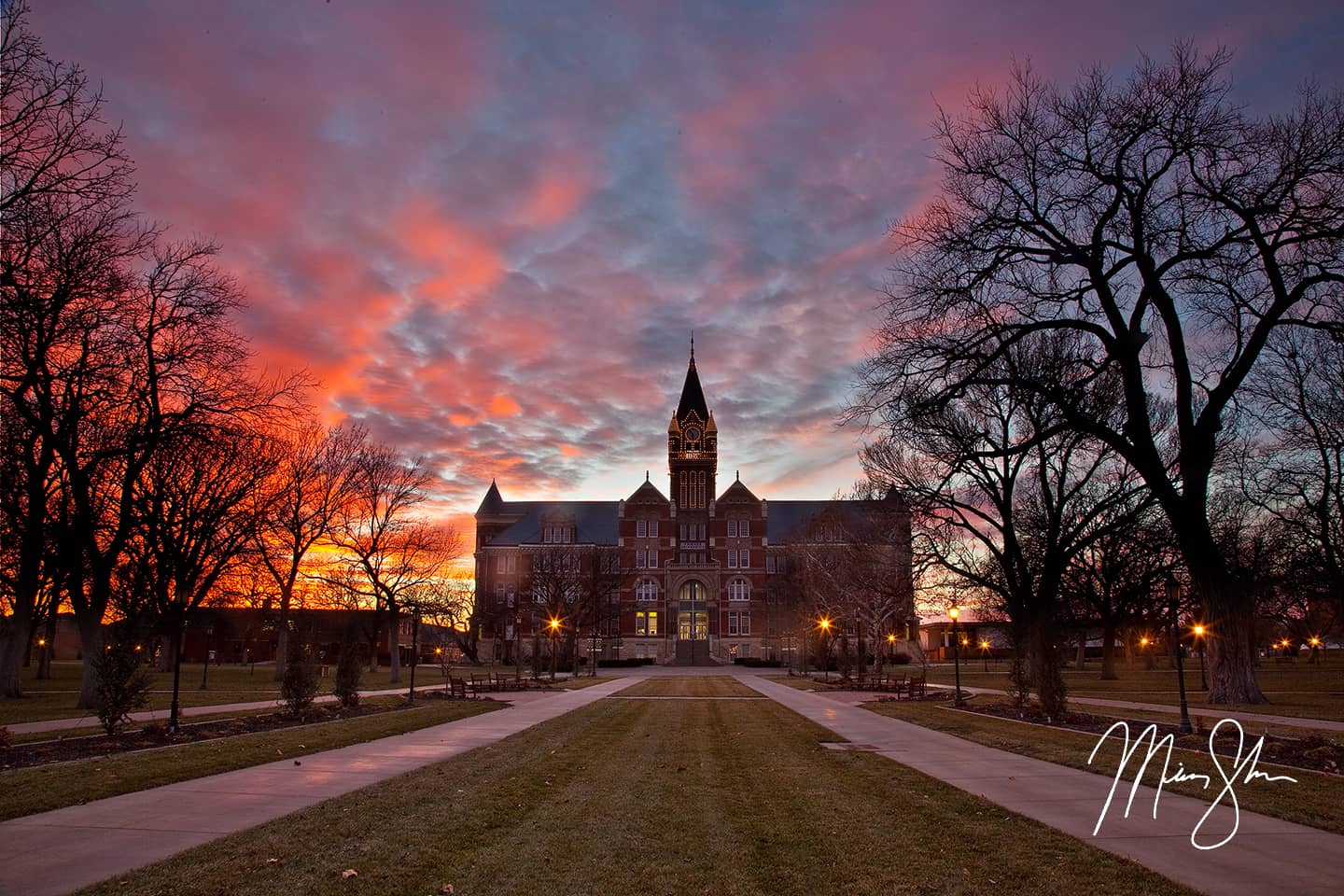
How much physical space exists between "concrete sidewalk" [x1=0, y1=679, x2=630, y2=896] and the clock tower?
82356mm

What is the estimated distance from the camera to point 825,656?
5588 cm

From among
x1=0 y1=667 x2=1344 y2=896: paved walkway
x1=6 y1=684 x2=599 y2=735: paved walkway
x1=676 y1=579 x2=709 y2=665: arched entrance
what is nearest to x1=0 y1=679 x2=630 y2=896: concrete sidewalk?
x1=0 y1=667 x2=1344 y2=896: paved walkway

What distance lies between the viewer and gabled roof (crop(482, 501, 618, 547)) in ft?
334

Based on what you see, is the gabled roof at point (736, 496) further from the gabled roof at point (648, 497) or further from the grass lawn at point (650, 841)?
the grass lawn at point (650, 841)

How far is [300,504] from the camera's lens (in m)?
46.8

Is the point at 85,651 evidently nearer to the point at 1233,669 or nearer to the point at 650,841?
the point at 650,841

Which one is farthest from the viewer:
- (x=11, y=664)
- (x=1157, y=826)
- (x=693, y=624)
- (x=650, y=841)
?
(x=693, y=624)

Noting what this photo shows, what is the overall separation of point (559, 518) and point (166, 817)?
304 ft

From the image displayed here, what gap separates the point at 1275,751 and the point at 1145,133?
1259 centimetres

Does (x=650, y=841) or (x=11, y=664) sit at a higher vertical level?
(x=11, y=664)

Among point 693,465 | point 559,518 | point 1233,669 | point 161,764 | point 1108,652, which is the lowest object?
point 1108,652

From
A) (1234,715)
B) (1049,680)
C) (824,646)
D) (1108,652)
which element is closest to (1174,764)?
(1049,680)

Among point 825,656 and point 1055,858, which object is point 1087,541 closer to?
point 1055,858

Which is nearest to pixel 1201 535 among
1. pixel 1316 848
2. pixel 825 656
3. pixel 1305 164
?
pixel 1305 164
